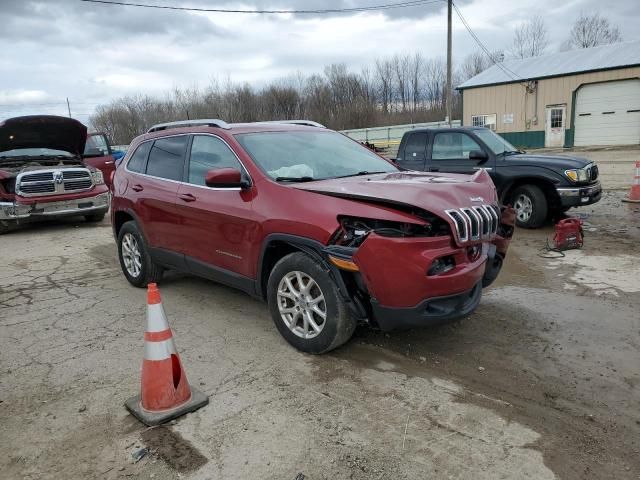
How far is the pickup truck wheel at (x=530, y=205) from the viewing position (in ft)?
27.8

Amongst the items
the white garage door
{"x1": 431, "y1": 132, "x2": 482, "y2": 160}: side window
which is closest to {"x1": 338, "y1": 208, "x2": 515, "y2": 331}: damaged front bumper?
{"x1": 431, "y1": 132, "x2": 482, "y2": 160}: side window

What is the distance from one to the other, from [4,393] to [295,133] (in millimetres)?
3160

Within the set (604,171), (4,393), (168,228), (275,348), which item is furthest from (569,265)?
(604,171)

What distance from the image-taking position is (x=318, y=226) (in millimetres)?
3645

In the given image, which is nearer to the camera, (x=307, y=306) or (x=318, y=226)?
(x=318, y=226)

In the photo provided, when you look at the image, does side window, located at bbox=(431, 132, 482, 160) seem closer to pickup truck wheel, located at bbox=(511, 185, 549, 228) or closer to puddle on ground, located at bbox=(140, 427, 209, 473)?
pickup truck wheel, located at bbox=(511, 185, 549, 228)

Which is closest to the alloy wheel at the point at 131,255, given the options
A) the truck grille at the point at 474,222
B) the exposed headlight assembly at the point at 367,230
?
the exposed headlight assembly at the point at 367,230

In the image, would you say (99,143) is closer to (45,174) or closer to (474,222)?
(45,174)

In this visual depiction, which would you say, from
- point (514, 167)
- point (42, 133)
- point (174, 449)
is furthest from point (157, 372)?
point (42, 133)

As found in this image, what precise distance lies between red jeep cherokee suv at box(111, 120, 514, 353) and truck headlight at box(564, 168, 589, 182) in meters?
4.35

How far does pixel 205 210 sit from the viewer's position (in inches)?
181

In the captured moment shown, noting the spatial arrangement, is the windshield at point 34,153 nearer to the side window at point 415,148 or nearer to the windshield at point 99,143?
the windshield at point 99,143

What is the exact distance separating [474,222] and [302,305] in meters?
1.38

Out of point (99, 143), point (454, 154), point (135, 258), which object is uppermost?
point (99, 143)
